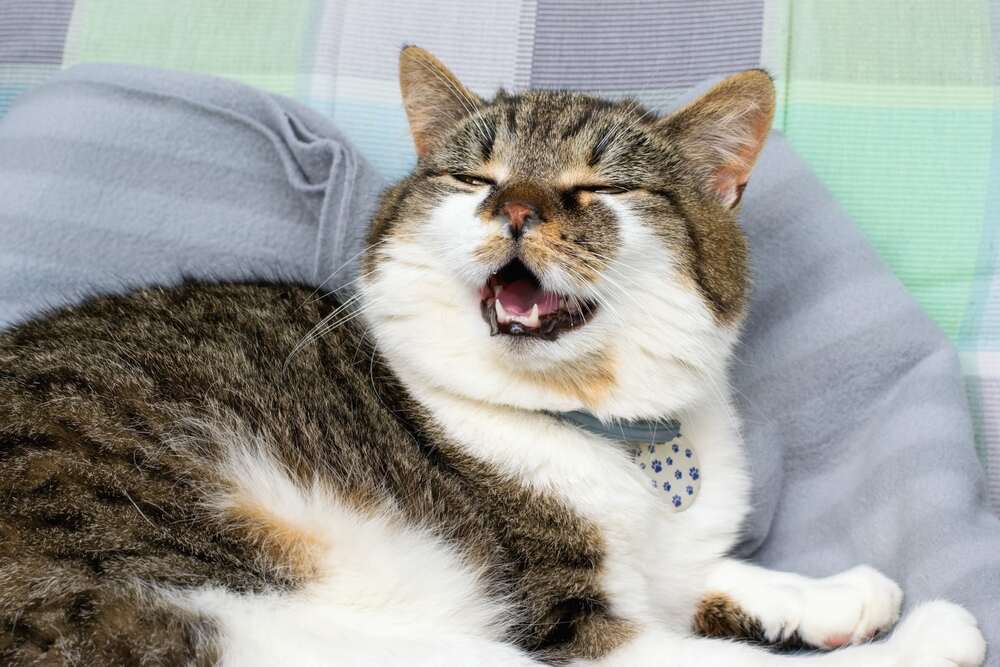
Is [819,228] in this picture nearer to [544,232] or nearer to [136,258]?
[544,232]

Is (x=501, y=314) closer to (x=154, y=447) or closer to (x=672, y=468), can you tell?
(x=672, y=468)

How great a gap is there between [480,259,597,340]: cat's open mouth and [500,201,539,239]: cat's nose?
0.09m

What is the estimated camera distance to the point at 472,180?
5.60 feet

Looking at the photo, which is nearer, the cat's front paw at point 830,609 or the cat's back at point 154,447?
the cat's back at point 154,447

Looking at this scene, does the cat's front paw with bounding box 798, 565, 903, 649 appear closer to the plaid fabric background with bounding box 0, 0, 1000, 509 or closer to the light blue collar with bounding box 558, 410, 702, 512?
the light blue collar with bounding box 558, 410, 702, 512

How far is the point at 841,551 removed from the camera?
193 cm

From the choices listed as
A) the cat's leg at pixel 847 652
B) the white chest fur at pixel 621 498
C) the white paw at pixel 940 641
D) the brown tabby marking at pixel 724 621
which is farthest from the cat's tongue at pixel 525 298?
the white paw at pixel 940 641

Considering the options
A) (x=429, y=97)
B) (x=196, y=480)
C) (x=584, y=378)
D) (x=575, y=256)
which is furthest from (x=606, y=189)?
(x=196, y=480)

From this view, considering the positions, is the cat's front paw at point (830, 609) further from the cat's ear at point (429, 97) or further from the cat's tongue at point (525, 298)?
the cat's ear at point (429, 97)

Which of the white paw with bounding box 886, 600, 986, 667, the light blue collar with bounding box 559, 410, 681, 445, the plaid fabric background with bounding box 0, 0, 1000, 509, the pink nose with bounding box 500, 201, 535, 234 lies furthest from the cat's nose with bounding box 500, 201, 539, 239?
the plaid fabric background with bounding box 0, 0, 1000, 509

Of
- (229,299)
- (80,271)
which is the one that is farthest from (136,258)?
(229,299)

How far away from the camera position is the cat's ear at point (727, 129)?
5.51 feet

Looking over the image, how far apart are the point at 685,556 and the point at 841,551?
42 cm

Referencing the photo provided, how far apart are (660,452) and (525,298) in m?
0.43
